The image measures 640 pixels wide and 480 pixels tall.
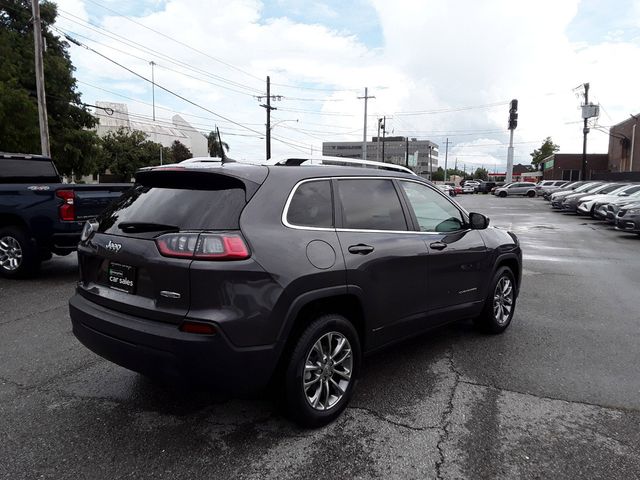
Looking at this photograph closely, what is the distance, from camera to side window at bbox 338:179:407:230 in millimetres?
3539

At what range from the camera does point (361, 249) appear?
3.41m

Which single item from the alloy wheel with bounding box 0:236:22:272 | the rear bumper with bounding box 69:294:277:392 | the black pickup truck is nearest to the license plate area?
the rear bumper with bounding box 69:294:277:392

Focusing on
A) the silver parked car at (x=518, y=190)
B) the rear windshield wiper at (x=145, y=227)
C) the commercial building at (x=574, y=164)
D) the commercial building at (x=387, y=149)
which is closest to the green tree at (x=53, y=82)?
the rear windshield wiper at (x=145, y=227)

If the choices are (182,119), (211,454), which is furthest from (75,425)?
(182,119)

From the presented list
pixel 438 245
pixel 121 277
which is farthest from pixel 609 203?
pixel 121 277

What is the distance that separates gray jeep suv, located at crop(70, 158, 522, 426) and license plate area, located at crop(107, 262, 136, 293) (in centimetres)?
1

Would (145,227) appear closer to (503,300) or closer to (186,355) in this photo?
(186,355)

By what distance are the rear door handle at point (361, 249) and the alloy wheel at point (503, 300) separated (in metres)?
2.16

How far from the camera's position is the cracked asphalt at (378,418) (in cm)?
280

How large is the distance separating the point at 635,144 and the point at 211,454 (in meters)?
56.2

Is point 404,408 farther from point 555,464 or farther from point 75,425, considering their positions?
point 75,425

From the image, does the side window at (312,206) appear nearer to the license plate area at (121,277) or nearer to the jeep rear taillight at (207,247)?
the jeep rear taillight at (207,247)

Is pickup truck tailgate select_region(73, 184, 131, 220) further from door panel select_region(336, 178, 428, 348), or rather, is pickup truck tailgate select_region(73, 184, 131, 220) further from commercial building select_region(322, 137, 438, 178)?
commercial building select_region(322, 137, 438, 178)

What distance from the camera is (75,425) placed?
3199 mm
